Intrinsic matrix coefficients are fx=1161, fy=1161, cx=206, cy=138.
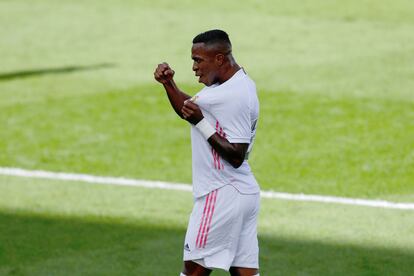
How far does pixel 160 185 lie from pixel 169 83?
223 inches

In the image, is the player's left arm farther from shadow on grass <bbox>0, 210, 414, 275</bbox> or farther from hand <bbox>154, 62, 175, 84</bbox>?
shadow on grass <bbox>0, 210, 414, 275</bbox>

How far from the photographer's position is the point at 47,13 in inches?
984

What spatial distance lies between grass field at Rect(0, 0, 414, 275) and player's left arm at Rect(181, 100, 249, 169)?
2589 mm

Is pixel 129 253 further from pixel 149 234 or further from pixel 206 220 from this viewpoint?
pixel 206 220

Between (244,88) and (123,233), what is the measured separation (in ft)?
12.8

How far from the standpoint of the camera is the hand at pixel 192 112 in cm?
735

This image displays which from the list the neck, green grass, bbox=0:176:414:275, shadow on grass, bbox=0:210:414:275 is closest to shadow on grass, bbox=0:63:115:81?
green grass, bbox=0:176:414:275

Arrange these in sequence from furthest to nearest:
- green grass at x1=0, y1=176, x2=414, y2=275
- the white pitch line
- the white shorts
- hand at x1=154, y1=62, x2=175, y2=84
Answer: the white pitch line, green grass at x1=0, y1=176, x2=414, y2=275, the white shorts, hand at x1=154, y1=62, x2=175, y2=84

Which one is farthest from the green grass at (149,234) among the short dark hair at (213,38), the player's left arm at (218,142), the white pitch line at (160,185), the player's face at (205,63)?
the short dark hair at (213,38)

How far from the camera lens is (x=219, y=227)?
7551mm

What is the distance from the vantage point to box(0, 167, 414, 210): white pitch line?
12117mm

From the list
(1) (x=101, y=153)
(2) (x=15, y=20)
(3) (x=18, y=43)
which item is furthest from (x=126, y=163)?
(2) (x=15, y=20)

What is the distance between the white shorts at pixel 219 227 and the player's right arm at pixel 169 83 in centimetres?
63

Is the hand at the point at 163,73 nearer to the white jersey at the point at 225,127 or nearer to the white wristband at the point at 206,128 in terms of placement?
the white jersey at the point at 225,127
